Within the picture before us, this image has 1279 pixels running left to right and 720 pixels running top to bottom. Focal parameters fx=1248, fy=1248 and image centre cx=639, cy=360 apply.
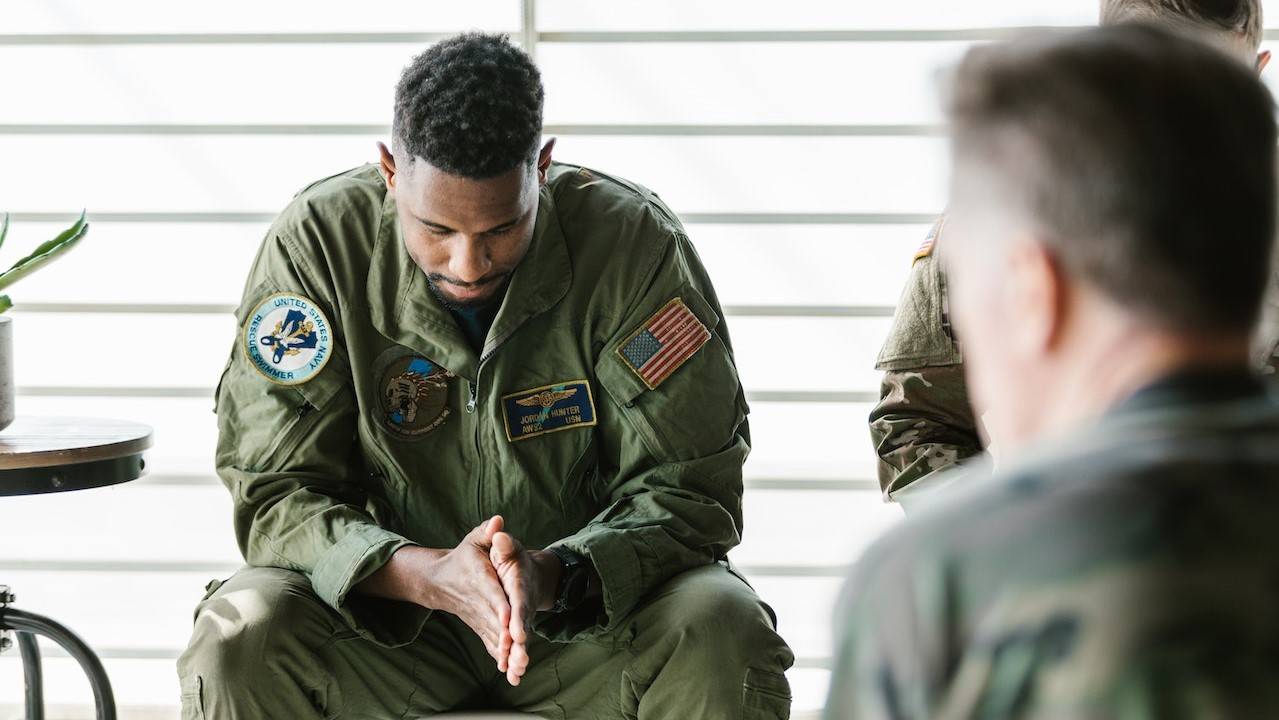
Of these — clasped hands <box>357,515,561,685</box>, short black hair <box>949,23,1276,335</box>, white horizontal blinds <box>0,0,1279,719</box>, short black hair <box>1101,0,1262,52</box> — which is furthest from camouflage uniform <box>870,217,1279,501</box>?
short black hair <box>949,23,1276,335</box>

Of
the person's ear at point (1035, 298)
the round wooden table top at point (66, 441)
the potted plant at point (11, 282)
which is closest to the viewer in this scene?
the person's ear at point (1035, 298)

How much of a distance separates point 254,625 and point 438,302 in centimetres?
63

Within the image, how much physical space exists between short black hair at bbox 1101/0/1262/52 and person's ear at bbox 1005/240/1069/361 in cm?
121

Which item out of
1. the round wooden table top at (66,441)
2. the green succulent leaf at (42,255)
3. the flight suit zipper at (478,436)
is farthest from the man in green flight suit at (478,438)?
the green succulent leaf at (42,255)

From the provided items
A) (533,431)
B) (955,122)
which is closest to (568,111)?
(533,431)

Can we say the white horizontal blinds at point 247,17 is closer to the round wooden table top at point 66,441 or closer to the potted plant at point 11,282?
the potted plant at point 11,282

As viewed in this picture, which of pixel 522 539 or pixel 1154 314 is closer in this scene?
pixel 1154 314

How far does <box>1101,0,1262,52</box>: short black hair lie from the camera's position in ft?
6.22

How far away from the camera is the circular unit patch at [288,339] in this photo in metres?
2.17

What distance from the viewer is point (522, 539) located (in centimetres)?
224

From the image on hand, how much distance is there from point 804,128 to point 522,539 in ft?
4.23

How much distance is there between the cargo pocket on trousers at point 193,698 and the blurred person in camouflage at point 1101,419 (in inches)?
55.1

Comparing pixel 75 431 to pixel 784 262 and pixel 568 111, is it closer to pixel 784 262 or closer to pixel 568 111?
pixel 568 111

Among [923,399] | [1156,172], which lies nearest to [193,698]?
[923,399]
